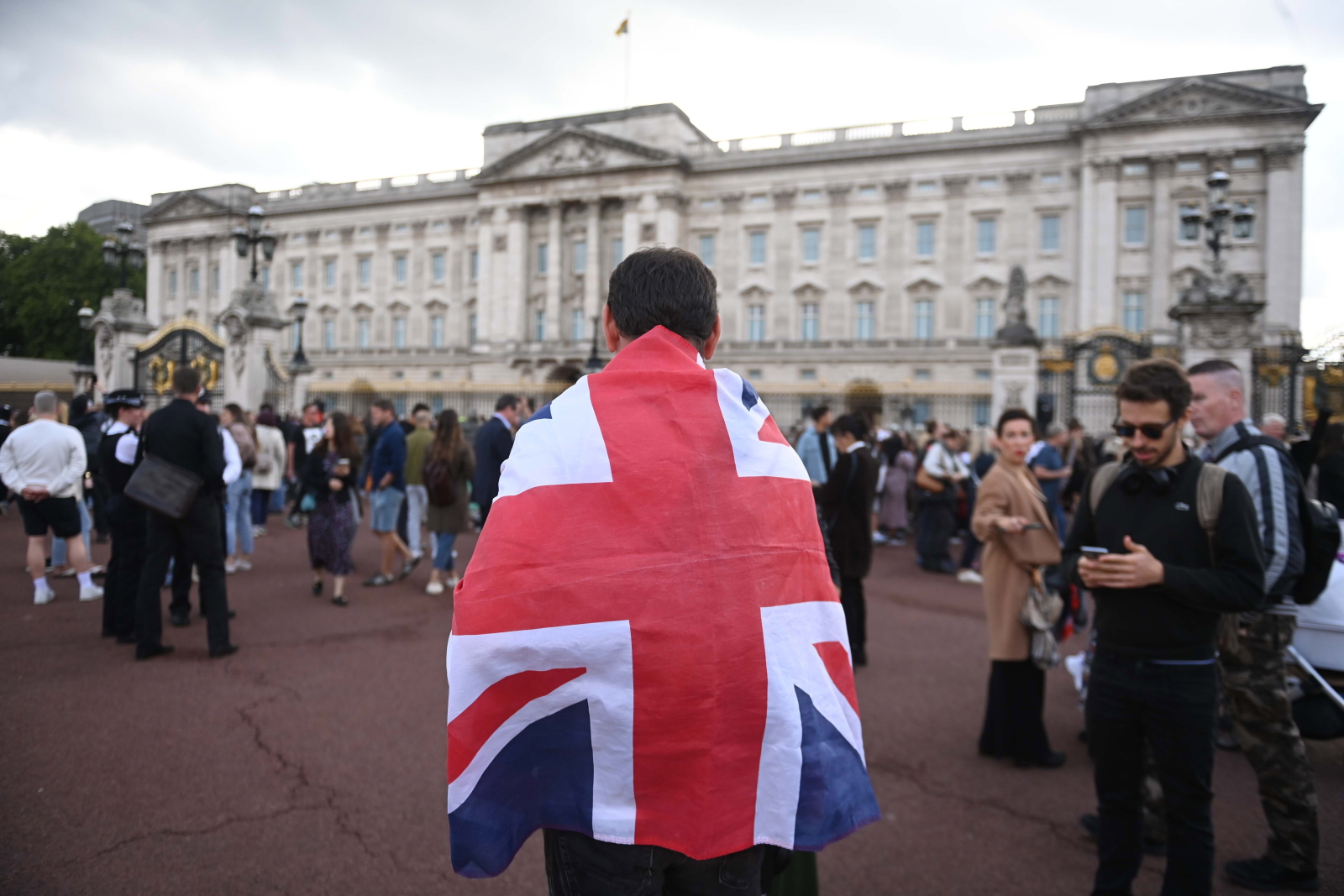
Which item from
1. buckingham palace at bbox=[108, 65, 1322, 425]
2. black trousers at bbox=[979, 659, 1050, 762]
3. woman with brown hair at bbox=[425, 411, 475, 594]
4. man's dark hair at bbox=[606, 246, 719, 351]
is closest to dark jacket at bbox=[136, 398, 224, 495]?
woman with brown hair at bbox=[425, 411, 475, 594]

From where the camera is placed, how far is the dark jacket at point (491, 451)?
26.2 ft

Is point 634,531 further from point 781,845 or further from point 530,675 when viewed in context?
point 781,845

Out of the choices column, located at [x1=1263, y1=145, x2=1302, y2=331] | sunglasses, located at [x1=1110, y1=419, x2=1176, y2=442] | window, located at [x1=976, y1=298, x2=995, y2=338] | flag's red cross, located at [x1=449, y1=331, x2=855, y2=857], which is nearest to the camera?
flag's red cross, located at [x1=449, y1=331, x2=855, y2=857]

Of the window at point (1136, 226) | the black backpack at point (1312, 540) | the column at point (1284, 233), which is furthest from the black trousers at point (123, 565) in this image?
the window at point (1136, 226)

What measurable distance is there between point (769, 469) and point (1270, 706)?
333 cm

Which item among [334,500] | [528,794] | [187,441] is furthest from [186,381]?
[528,794]

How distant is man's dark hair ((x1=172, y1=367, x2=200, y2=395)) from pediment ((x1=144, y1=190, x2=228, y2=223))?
6126 cm

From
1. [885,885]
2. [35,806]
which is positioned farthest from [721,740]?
[35,806]

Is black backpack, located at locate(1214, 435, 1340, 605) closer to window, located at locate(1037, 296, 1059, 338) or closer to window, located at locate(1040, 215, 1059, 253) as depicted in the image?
window, located at locate(1037, 296, 1059, 338)

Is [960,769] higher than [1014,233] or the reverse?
the reverse

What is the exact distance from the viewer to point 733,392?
191 centimetres

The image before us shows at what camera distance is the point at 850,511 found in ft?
21.6

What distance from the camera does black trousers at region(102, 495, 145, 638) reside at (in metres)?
6.57

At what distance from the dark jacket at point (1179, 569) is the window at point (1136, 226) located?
42090mm
